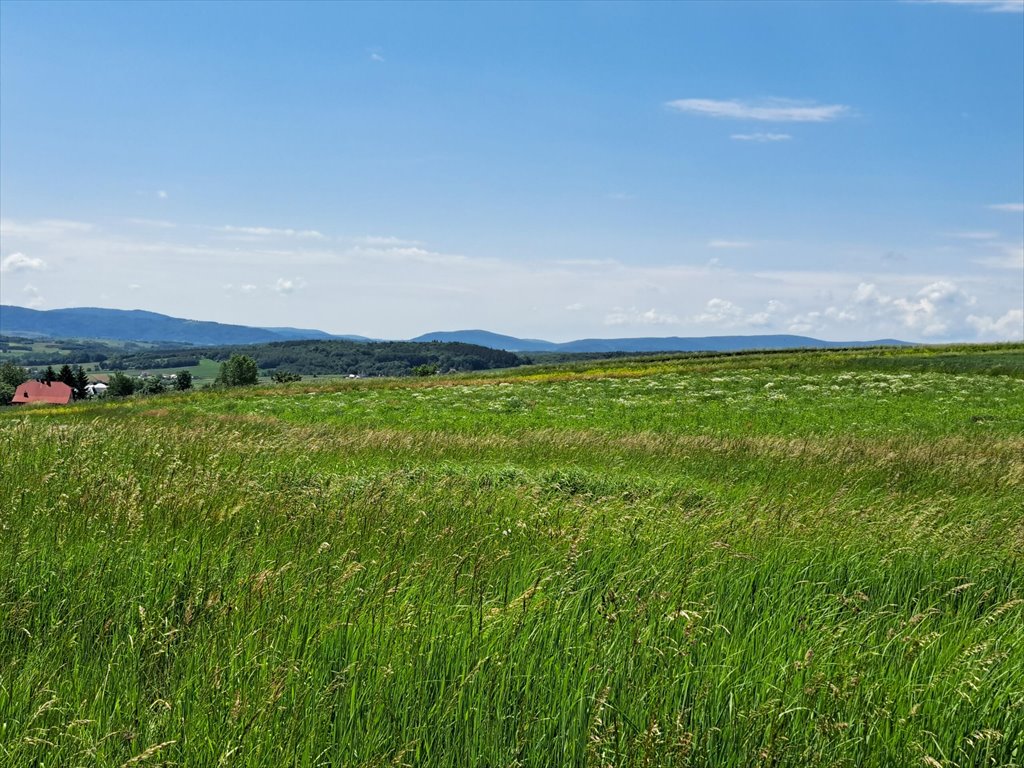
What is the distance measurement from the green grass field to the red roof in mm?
184954

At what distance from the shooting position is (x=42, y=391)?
170500mm

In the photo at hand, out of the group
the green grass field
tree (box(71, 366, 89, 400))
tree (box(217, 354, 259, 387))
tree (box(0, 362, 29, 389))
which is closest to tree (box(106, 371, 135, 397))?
tree (box(217, 354, 259, 387))

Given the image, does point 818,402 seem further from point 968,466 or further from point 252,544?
point 252,544

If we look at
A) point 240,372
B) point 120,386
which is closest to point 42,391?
point 120,386

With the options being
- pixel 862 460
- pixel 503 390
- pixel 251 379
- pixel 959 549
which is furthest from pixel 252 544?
pixel 251 379

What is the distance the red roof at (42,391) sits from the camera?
166125 millimetres

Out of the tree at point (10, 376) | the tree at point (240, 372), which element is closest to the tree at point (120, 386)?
the tree at point (240, 372)

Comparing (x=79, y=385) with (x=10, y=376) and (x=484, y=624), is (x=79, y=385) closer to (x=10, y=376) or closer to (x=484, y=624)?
(x=10, y=376)

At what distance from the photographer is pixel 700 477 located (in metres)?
13.6

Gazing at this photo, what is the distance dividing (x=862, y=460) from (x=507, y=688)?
12.1 meters

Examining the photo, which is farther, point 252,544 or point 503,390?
point 503,390

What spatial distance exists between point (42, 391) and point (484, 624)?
198 m

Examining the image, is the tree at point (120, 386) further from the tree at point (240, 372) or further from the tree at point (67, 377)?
the tree at point (67, 377)

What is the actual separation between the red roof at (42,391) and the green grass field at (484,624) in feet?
607
